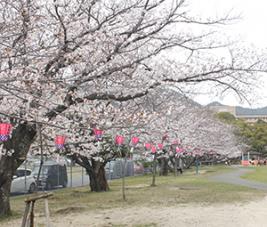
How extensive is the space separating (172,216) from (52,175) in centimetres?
1246

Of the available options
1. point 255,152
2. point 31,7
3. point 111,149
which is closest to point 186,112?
point 111,149

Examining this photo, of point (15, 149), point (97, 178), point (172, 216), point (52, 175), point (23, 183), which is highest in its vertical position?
point (15, 149)

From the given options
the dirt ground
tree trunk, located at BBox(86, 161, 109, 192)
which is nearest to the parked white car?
tree trunk, located at BBox(86, 161, 109, 192)

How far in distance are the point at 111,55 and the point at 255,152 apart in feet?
210

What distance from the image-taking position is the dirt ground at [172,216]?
10.4 metres

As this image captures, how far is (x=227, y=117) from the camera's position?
66.9 meters

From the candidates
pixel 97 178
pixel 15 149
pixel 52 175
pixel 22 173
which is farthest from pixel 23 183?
pixel 15 149

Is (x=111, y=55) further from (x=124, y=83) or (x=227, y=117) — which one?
(x=227, y=117)

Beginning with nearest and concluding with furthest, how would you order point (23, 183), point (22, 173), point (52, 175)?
point (23, 183)
point (22, 173)
point (52, 175)

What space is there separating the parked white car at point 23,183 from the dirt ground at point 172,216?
762cm

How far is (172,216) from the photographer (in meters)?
11.5

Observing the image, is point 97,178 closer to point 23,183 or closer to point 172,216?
point 23,183

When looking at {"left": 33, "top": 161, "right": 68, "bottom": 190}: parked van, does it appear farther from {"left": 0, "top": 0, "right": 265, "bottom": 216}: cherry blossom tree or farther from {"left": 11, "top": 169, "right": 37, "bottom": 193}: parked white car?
{"left": 0, "top": 0, "right": 265, "bottom": 216}: cherry blossom tree

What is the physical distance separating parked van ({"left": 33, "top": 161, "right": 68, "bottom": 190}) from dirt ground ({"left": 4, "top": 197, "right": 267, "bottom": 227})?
933cm
